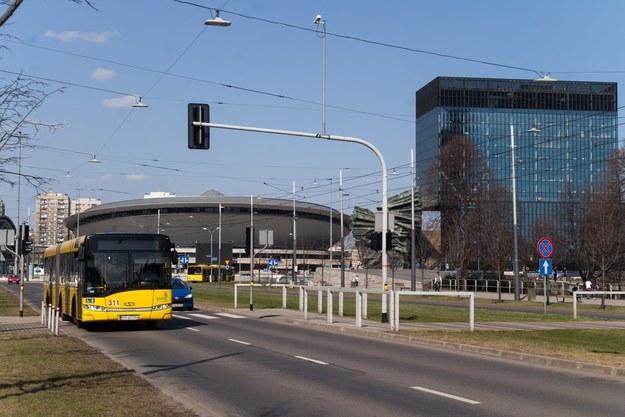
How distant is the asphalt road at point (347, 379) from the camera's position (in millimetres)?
10477

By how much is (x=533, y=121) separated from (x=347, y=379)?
14076 cm

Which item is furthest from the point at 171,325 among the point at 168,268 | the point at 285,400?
the point at 285,400

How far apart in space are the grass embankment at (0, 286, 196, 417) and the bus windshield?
7292mm

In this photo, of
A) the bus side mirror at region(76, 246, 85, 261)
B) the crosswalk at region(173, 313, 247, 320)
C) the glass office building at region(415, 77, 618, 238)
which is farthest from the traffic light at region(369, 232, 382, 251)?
the glass office building at region(415, 77, 618, 238)

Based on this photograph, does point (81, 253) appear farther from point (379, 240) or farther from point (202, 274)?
point (202, 274)

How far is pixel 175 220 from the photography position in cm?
15688

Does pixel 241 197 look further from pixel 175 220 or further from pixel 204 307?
pixel 204 307

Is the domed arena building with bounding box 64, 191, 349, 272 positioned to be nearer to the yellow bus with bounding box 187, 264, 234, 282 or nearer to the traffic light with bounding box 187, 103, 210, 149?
the yellow bus with bounding box 187, 264, 234, 282

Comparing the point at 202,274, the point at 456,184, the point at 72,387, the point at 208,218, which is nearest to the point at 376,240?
the point at 72,387

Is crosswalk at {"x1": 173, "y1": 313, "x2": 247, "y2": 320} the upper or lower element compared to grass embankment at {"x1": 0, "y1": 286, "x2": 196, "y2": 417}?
lower

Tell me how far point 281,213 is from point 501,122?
43959mm

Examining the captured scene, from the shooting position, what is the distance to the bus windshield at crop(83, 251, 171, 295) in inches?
961

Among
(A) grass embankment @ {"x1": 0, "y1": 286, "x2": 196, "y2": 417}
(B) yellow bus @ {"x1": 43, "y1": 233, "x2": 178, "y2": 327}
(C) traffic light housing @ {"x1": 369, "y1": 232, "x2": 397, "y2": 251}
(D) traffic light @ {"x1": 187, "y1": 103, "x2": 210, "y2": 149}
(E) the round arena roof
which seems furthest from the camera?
(E) the round arena roof

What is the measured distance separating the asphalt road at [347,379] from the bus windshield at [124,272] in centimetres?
268
